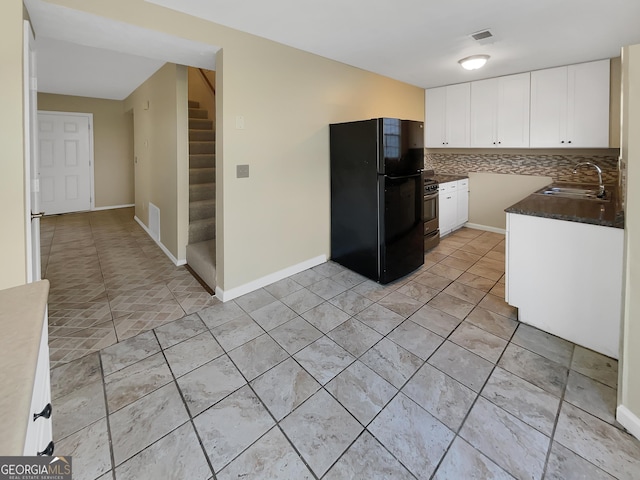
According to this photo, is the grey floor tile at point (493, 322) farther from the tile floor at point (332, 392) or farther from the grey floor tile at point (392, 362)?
the grey floor tile at point (392, 362)

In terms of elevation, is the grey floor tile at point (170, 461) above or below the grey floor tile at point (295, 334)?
below

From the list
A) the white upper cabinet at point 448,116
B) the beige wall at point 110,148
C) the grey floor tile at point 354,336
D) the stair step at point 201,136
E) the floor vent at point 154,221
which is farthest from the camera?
the beige wall at point 110,148

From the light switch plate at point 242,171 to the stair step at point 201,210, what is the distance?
136 cm

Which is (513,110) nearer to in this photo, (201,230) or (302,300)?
(302,300)

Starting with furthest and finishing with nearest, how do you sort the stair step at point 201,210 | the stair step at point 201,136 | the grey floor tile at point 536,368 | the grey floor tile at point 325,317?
the stair step at point 201,136
the stair step at point 201,210
the grey floor tile at point 325,317
the grey floor tile at point 536,368

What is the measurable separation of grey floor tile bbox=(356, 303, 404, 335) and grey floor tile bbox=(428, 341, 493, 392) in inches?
16.2

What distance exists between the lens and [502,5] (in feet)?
7.54

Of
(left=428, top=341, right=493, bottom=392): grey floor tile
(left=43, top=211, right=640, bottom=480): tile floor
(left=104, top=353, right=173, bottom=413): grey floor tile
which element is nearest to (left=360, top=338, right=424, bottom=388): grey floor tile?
(left=43, top=211, right=640, bottom=480): tile floor

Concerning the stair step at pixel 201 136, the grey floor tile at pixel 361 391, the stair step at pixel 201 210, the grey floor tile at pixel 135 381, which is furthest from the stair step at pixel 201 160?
the grey floor tile at pixel 361 391

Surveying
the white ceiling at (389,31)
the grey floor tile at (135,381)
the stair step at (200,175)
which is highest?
the white ceiling at (389,31)

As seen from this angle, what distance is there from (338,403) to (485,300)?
184 cm

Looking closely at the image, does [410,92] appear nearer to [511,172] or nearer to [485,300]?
[511,172]

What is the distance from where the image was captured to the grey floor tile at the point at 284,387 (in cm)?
171

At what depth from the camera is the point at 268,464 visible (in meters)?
1.39
